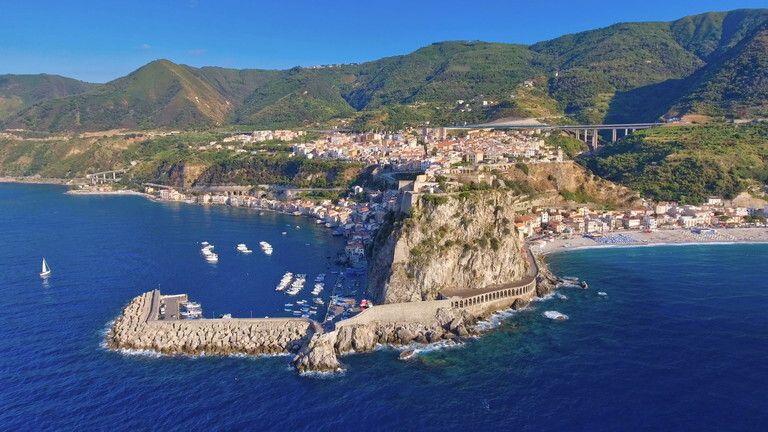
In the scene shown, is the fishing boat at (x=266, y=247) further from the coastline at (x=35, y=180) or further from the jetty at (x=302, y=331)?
the coastline at (x=35, y=180)

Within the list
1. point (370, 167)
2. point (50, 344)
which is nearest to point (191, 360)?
point (50, 344)

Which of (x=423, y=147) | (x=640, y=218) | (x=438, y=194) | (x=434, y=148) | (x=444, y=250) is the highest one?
(x=423, y=147)

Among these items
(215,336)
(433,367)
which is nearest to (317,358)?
(433,367)

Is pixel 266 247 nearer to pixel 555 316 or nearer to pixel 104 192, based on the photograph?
pixel 555 316

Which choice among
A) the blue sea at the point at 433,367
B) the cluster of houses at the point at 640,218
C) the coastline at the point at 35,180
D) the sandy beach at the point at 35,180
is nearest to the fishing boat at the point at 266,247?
the blue sea at the point at 433,367

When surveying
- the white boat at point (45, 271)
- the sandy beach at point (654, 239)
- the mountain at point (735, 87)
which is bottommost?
the white boat at point (45, 271)

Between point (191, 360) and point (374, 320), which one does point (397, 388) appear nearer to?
point (374, 320)
